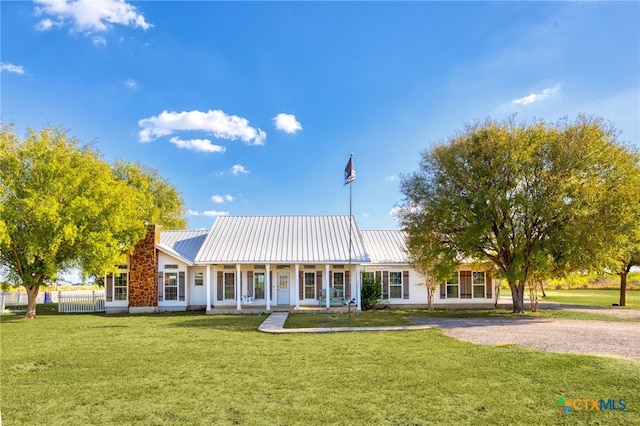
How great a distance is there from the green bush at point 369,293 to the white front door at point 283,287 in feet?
13.7

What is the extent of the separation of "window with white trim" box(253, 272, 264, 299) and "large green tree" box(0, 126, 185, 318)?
23.5 feet

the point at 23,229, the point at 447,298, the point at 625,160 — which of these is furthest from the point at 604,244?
the point at 23,229

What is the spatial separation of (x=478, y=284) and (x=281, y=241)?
1175 cm

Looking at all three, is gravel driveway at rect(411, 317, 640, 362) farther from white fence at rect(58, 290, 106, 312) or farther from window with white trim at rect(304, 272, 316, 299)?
white fence at rect(58, 290, 106, 312)

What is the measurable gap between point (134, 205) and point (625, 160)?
23.9m

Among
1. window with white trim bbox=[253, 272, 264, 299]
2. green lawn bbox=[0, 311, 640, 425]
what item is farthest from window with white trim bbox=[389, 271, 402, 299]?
green lawn bbox=[0, 311, 640, 425]

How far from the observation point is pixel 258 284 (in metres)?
25.4

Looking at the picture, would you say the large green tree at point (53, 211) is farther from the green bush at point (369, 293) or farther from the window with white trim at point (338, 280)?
the green bush at point (369, 293)

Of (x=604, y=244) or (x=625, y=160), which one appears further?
(x=625, y=160)

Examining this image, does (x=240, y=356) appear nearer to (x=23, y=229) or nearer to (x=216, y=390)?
(x=216, y=390)

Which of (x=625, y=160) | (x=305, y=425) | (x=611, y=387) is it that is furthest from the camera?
(x=625, y=160)

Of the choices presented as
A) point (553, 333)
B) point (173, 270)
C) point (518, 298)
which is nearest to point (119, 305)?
point (173, 270)

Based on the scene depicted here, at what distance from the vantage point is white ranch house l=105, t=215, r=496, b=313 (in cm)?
2397

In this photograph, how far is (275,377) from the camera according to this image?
8.68 m
